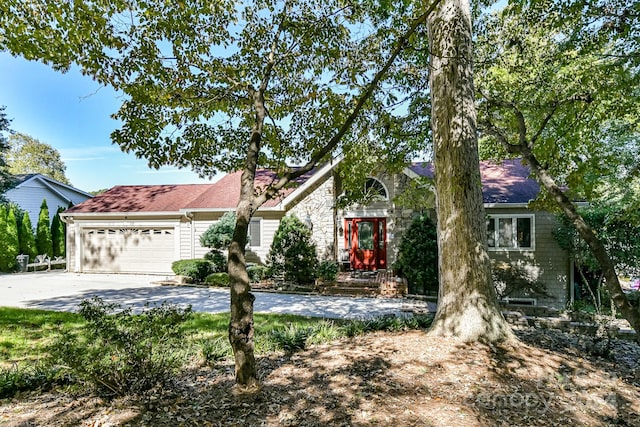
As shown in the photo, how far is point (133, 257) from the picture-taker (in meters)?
16.6

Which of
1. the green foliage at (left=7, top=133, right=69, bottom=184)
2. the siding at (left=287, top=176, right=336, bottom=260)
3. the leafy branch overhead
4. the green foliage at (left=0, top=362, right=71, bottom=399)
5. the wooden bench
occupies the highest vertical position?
the green foliage at (left=7, top=133, right=69, bottom=184)

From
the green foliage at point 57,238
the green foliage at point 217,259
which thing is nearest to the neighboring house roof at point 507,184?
the green foliage at point 217,259

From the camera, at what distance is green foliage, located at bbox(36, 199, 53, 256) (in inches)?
805

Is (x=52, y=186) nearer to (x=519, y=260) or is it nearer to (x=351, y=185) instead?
(x=351, y=185)

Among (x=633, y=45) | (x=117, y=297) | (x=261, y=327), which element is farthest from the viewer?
(x=117, y=297)

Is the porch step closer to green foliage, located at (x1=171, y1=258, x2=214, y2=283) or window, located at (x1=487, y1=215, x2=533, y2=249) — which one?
window, located at (x1=487, y1=215, x2=533, y2=249)

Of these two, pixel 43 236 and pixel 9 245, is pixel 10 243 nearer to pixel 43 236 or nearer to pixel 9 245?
pixel 9 245

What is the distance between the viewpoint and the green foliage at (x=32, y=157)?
126 feet

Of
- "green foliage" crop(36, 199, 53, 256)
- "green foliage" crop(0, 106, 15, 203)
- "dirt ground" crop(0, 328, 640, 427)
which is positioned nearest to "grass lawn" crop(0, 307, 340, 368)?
"dirt ground" crop(0, 328, 640, 427)

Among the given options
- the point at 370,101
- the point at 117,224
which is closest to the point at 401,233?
the point at 370,101

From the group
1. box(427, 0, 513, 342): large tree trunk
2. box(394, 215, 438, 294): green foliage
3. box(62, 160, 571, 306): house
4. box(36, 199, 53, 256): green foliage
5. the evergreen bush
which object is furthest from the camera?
box(36, 199, 53, 256): green foliage

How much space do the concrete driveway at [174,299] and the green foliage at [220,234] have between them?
1.98 meters

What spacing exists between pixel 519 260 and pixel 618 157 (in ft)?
14.8

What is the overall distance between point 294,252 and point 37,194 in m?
19.5
